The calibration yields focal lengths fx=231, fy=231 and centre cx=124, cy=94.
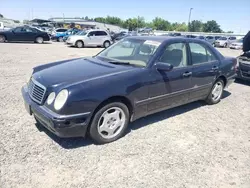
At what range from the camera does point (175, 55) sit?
4.34 meters

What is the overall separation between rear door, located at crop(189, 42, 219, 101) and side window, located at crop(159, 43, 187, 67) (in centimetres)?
23

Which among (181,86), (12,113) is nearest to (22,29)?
(12,113)

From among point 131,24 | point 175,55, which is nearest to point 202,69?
point 175,55

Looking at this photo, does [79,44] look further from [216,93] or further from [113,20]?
[113,20]

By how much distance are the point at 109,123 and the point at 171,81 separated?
55.3 inches

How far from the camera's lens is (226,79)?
5.64m

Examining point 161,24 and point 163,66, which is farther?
point 161,24

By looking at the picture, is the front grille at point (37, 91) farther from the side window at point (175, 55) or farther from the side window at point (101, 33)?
the side window at point (101, 33)

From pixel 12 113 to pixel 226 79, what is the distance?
4844mm

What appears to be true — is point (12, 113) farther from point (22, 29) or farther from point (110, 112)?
point (22, 29)

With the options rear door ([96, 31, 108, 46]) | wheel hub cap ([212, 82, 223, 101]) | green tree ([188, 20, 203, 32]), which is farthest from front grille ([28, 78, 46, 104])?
green tree ([188, 20, 203, 32])

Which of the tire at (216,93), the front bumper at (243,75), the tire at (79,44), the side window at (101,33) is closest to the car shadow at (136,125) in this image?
the tire at (216,93)

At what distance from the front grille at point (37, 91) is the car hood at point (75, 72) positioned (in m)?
0.06

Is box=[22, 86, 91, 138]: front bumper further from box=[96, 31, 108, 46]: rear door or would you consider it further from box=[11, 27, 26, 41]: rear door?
box=[11, 27, 26, 41]: rear door
